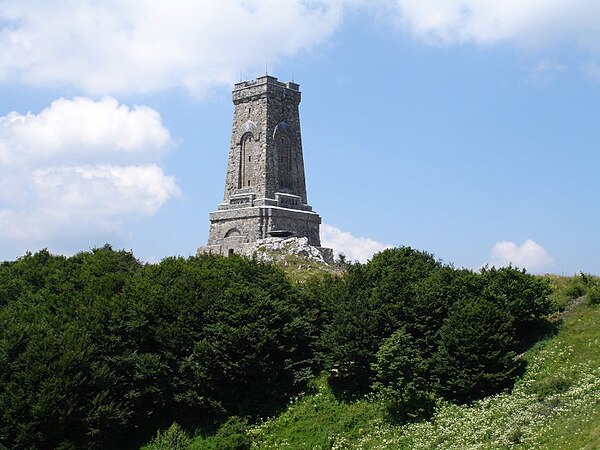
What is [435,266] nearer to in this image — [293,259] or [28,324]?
[293,259]

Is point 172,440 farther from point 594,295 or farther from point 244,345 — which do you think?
point 594,295

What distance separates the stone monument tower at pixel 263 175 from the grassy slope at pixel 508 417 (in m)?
22.8

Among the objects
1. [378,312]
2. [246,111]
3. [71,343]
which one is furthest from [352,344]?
[246,111]

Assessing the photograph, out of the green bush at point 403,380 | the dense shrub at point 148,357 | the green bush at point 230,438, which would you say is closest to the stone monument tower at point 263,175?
the dense shrub at point 148,357

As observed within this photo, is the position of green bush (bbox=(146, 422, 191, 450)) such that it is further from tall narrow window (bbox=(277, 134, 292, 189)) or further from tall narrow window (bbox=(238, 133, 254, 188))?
tall narrow window (bbox=(277, 134, 292, 189))

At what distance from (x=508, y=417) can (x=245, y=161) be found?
124ft

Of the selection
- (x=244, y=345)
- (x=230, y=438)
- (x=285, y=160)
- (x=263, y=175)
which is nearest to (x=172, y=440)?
(x=230, y=438)

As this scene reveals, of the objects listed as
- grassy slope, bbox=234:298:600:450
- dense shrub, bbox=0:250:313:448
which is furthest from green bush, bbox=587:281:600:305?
dense shrub, bbox=0:250:313:448

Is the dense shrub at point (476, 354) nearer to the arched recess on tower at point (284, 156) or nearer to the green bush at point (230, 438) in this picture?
the green bush at point (230, 438)

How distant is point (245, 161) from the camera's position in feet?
211

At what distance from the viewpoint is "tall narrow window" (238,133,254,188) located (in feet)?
209

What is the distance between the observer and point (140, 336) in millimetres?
41188

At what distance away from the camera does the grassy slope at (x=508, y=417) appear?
28.3 metres

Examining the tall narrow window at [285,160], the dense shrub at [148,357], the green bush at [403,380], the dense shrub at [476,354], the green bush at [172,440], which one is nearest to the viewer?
the dense shrub at [476,354]
